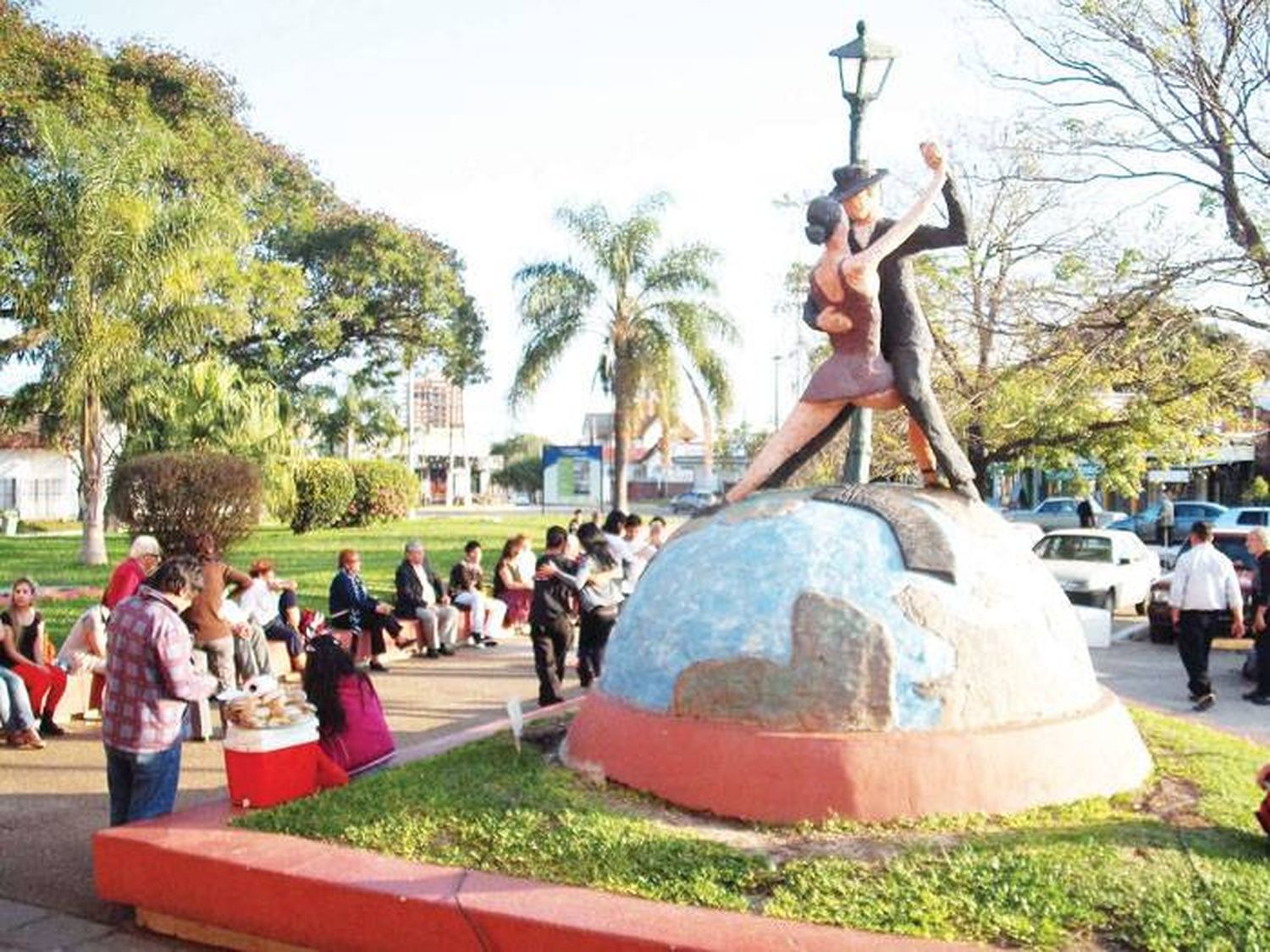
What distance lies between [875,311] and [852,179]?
0.82m

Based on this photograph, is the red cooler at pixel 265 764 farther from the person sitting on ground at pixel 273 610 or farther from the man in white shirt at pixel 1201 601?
the man in white shirt at pixel 1201 601

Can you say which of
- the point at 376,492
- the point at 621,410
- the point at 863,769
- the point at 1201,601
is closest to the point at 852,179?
the point at 863,769

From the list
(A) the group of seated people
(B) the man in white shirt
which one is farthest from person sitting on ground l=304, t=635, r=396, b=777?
(B) the man in white shirt

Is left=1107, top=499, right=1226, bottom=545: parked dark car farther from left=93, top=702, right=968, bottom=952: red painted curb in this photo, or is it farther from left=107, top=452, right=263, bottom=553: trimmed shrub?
left=93, top=702, right=968, bottom=952: red painted curb

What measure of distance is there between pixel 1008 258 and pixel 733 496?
1446 cm

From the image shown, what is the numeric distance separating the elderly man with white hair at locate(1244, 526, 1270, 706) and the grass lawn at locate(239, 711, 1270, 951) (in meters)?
4.80

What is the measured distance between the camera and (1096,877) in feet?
15.9

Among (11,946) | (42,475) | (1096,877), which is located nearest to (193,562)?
(11,946)

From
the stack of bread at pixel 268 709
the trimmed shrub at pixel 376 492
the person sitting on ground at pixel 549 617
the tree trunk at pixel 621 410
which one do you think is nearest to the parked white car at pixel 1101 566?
the tree trunk at pixel 621 410

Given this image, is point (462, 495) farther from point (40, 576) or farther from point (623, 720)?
point (623, 720)

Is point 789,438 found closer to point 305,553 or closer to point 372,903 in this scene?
point 372,903

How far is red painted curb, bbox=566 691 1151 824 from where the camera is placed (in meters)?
5.62

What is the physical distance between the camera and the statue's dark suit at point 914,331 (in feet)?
22.3

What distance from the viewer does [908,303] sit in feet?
22.8
